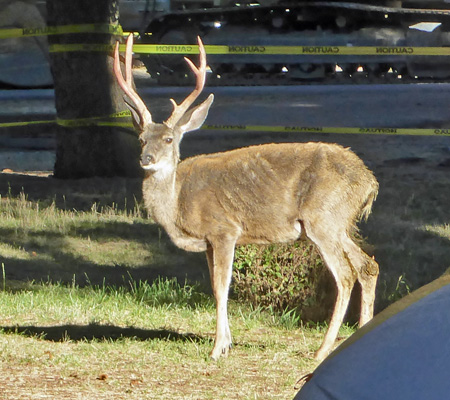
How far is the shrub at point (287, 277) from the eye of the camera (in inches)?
270

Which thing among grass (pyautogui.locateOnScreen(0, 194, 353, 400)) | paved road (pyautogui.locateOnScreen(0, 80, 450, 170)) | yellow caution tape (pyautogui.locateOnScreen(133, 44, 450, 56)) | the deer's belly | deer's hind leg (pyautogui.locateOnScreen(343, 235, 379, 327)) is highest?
yellow caution tape (pyautogui.locateOnScreen(133, 44, 450, 56))

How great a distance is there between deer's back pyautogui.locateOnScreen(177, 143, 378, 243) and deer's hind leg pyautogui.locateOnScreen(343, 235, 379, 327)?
0.20m

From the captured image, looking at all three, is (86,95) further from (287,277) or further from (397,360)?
(397,360)

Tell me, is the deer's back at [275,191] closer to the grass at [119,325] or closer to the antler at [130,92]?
the antler at [130,92]

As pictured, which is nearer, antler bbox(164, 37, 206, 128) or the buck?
the buck

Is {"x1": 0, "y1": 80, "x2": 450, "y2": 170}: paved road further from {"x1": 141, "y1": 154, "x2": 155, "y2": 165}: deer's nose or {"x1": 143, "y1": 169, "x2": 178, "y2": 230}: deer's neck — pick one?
{"x1": 141, "y1": 154, "x2": 155, "y2": 165}: deer's nose

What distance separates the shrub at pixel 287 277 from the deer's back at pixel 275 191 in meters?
0.69

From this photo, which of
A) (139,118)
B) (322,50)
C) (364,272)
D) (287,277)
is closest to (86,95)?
(322,50)

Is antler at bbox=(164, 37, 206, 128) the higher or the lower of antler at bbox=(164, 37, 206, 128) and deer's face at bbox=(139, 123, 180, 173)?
the higher

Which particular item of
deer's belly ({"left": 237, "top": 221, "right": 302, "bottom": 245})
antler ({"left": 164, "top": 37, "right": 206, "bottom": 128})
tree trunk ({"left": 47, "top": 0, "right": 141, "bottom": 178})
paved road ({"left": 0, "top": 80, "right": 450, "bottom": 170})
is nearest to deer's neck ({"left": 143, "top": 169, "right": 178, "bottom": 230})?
antler ({"left": 164, "top": 37, "right": 206, "bottom": 128})

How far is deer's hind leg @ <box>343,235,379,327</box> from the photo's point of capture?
621cm

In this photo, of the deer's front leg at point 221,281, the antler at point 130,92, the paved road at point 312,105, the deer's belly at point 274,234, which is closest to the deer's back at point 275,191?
the deer's belly at point 274,234

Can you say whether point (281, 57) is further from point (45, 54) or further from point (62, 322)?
point (62, 322)

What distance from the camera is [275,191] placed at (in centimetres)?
614
